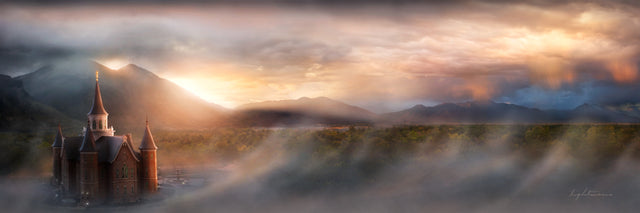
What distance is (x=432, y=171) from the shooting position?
34.1 metres

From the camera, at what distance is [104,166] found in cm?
1992

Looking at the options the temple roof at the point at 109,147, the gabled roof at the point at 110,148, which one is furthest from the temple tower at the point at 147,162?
the gabled roof at the point at 110,148

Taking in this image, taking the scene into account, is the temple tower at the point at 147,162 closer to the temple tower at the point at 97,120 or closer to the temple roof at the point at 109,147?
the temple roof at the point at 109,147

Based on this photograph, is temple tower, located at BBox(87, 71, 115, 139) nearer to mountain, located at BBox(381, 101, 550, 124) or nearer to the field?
the field

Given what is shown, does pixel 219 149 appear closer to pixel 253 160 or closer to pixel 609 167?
pixel 253 160

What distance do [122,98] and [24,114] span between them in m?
15.8

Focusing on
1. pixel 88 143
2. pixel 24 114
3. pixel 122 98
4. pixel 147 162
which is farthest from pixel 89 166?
pixel 122 98

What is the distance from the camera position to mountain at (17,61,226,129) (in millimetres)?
61094

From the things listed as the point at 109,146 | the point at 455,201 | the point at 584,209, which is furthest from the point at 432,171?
the point at 109,146

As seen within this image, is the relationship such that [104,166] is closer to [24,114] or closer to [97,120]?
[97,120]

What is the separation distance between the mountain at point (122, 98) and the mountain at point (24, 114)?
5.44 feet

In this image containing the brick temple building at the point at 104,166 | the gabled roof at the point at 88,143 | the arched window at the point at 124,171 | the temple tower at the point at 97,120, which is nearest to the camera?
the gabled roof at the point at 88,143

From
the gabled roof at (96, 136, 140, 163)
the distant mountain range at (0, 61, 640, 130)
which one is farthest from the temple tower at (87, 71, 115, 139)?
the distant mountain range at (0, 61, 640, 130)

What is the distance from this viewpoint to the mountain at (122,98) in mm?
61094
